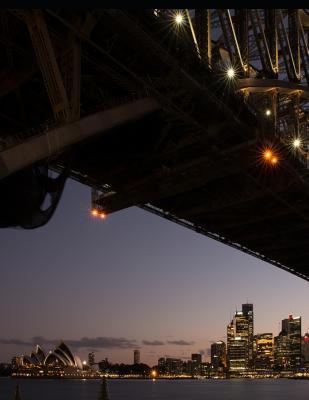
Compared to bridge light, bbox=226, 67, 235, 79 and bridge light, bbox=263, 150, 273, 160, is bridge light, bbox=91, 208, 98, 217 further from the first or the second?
bridge light, bbox=226, 67, 235, 79

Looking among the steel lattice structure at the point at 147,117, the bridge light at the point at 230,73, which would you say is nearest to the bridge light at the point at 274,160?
the steel lattice structure at the point at 147,117

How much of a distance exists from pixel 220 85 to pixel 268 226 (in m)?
20.4

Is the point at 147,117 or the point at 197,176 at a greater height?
the point at 147,117

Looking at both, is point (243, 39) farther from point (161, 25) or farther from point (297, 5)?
point (297, 5)

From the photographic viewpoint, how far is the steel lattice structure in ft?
48.5

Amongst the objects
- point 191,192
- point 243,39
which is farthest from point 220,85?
point 191,192

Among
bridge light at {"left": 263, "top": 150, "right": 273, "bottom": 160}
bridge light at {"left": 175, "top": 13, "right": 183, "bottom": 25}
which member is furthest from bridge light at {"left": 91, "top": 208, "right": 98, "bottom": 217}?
bridge light at {"left": 175, "top": 13, "right": 183, "bottom": 25}

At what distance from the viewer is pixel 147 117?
2186cm

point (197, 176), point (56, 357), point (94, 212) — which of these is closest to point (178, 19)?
point (197, 176)

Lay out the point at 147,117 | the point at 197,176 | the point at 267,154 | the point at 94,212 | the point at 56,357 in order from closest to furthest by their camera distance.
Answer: the point at 147,117
the point at 267,154
the point at 197,176
the point at 94,212
the point at 56,357

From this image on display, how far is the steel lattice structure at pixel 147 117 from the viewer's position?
1477 centimetres

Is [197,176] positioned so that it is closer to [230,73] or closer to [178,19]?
[230,73]

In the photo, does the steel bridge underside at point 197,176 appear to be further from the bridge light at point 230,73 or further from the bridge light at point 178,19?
the bridge light at point 178,19

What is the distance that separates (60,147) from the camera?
1398cm
